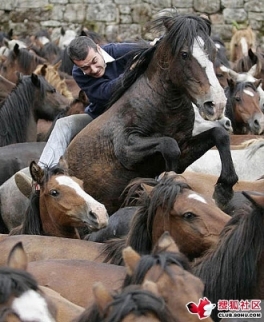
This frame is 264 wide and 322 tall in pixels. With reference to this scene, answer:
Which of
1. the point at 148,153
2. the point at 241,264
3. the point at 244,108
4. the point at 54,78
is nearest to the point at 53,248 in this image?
the point at 148,153

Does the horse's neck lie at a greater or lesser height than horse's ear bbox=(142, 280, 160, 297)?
lesser

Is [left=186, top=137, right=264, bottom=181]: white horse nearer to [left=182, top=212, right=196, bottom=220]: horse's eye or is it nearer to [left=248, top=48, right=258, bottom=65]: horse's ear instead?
[left=182, top=212, right=196, bottom=220]: horse's eye

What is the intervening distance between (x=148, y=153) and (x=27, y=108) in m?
3.13

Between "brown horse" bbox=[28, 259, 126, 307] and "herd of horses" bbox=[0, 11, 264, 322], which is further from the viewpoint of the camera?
"brown horse" bbox=[28, 259, 126, 307]

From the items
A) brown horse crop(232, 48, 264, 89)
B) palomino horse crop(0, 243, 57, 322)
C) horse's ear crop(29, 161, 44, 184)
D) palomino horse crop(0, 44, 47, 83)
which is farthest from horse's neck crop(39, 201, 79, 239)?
palomino horse crop(0, 44, 47, 83)

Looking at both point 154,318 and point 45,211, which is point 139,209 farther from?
point 154,318

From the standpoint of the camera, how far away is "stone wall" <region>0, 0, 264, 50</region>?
16.9 m

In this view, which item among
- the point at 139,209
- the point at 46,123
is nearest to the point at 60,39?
the point at 46,123

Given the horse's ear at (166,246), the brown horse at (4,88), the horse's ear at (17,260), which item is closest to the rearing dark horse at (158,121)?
the horse's ear at (166,246)

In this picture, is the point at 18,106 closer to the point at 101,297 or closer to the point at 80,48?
the point at 80,48

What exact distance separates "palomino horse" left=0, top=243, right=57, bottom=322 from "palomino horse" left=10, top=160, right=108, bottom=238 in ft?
7.23

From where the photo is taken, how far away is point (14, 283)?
123 inches

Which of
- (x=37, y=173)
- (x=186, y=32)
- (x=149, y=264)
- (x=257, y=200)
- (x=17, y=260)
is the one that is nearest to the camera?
(x=149, y=264)

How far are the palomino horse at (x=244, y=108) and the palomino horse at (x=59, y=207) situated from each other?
2.91m
